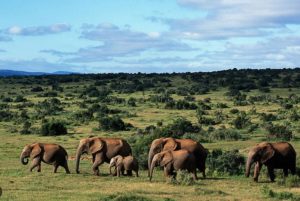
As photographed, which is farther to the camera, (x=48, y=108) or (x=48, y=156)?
(x=48, y=108)

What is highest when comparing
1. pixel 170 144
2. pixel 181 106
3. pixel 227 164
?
pixel 181 106

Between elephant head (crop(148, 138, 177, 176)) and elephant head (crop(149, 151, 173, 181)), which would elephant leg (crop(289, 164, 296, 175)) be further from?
elephant head (crop(149, 151, 173, 181))

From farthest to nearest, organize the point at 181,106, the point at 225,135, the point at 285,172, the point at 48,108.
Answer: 1. the point at 181,106
2. the point at 48,108
3. the point at 225,135
4. the point at 285,172

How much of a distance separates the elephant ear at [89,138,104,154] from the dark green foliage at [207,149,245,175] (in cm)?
456

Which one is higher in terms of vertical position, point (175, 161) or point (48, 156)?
point (175, 161)

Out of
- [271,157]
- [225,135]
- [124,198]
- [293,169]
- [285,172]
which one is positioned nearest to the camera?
[124,198]

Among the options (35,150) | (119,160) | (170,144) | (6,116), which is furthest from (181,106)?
(119,160)

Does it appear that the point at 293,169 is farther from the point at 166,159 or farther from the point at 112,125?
the point at 112,125

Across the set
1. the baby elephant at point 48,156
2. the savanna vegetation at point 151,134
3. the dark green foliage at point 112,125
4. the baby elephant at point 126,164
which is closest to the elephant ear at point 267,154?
the savanna vegetation at point 151,134

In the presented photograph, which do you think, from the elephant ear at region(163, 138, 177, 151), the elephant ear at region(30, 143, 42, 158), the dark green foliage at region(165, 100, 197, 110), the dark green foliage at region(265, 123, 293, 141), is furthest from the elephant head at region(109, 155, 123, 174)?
the dark green foliage at region(165, 100, 197, 110)

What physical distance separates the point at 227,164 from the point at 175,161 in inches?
160

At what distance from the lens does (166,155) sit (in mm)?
22562

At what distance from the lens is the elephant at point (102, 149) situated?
80.6ft

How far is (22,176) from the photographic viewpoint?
23.6 metres
